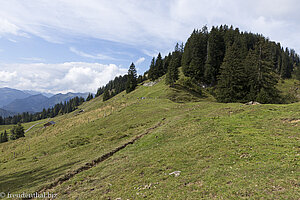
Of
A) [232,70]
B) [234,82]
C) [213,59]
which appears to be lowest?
[234,82]

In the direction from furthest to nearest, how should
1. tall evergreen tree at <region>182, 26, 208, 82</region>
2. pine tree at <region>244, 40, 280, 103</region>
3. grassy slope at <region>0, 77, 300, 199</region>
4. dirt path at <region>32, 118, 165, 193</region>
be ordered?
tall evergreen tree at <region>182, 26, 208, 82</region>, pine tree at <region>244, 40, 280, 103</region>, dirt path at <region>32, 118, 165, 193</region>, grassy slope at <region>0, 77, 300, 199</region>

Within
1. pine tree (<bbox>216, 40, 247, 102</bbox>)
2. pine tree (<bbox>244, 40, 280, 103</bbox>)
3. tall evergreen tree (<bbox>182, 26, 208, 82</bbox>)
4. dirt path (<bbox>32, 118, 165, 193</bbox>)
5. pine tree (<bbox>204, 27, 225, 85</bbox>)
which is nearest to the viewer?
dirt path (<bbox>32, 118, 165, 193</bbox>)

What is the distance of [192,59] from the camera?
79.1 meters

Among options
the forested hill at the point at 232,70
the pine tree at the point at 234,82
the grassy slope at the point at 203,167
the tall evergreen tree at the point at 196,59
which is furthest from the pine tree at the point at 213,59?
the grassy slope at the point at 203,167

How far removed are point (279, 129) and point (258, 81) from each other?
38007 mm

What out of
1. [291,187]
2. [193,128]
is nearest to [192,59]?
[193,128]

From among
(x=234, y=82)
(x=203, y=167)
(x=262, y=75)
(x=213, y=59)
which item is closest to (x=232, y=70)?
(x=234, y=82)

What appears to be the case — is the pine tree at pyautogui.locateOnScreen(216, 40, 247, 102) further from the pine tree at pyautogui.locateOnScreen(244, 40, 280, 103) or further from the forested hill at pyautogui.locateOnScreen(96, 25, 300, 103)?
the pine tree at pyautogui.locateOnScreen(244, 40, 280, 103)

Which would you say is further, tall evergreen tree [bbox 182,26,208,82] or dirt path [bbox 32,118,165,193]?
tall evergreen tree [bbox 182,26,208,82]

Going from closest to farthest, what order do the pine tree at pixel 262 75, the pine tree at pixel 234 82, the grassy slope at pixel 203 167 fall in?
the grassy slope at pixel 203 167
the pine tree at pixel 262 75
the pine tree at pixel 234 82

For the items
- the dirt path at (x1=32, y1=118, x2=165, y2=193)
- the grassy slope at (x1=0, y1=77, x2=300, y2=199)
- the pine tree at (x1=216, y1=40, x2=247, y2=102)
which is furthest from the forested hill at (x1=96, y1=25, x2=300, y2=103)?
the dirt path at (x1=32, y1=118, x2=165, y2=193)

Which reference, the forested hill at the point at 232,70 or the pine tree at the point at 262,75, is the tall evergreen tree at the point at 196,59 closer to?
the forested hill at the point at 232,70

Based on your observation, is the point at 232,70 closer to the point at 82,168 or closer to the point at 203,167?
the point at 203,167

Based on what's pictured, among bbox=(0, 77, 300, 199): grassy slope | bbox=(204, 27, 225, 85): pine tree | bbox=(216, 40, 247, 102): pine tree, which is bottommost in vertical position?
bbox=(0, 77, 300, 199): grassy slope
